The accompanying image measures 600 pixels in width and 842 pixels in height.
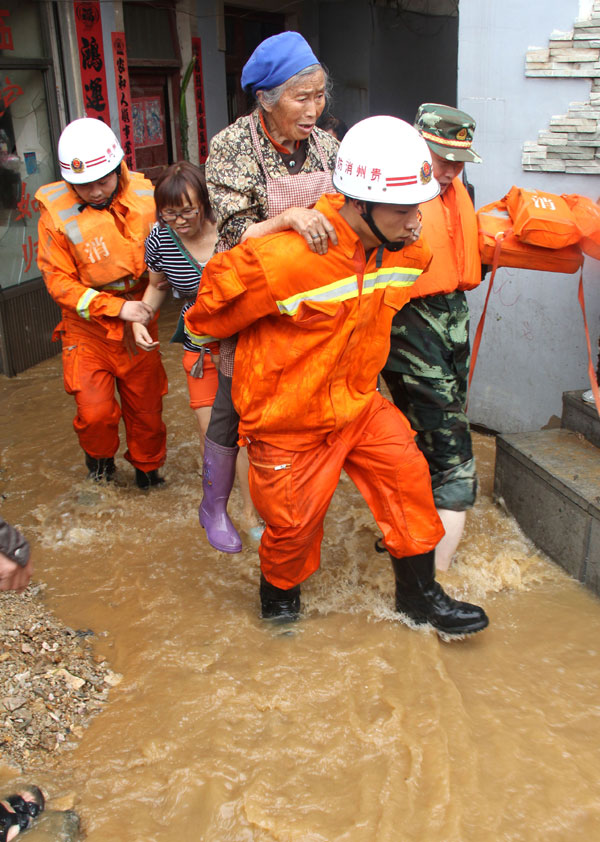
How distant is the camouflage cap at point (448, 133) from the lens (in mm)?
3166

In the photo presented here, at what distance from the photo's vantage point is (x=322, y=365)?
2873 millimetres

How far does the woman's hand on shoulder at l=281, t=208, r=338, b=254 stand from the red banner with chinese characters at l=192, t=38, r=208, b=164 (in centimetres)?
740

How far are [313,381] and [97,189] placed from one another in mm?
1943

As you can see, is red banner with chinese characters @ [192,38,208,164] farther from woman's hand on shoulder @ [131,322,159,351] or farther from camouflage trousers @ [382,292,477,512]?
camouflage trousers @ [382,292,477,512]

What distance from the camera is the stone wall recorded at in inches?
168

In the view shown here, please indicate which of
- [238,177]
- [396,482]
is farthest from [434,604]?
[238,177]

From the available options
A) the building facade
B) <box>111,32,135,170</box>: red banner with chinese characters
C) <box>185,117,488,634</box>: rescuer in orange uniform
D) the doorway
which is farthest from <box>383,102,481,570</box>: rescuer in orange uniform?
the doorway

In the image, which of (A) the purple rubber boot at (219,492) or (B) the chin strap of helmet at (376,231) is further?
(A) the purple rubber boot at (219,492)

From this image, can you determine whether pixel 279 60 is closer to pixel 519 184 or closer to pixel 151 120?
pixel 519 184

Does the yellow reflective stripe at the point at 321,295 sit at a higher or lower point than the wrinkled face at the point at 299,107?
lower

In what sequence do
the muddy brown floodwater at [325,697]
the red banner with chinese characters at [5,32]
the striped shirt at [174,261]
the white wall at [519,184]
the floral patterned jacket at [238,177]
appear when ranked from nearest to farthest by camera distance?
the muddy brown floodwater at [325,697]
the floral patterned jacket at [238,177]
the striped shirt at [174,261]
the white wall at [519,184]
the red banner with chinese characters at [5,32]

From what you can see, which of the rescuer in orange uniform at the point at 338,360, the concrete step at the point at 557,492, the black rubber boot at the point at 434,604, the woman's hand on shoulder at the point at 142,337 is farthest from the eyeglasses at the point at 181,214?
the concrete step at the point at 557,492

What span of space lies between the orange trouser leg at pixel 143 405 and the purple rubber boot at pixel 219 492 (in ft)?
3.88

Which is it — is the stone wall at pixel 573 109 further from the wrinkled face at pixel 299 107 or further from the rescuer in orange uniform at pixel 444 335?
the wrinkled face at pixel 299 107
